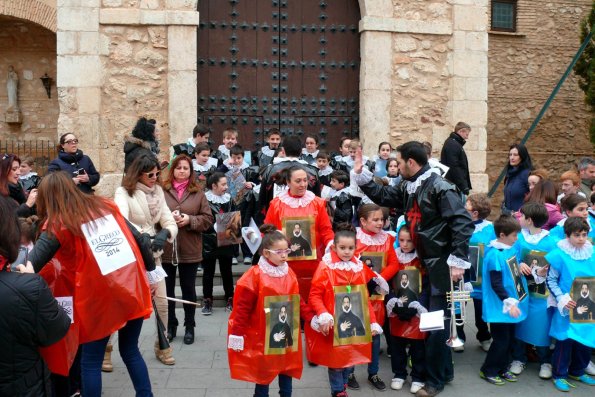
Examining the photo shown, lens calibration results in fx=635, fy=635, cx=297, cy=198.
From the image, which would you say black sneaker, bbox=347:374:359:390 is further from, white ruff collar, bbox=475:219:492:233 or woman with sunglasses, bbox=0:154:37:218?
woman with sunglasses, bbox=0:154:37:218

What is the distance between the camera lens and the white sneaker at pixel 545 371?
5242 millimetres

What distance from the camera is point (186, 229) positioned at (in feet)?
19.3

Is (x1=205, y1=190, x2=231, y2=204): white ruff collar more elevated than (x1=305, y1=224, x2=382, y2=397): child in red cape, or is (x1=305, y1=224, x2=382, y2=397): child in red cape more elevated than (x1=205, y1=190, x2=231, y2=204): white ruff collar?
(x1=205, y1=190, x2=231, y2=204): white ruff collar

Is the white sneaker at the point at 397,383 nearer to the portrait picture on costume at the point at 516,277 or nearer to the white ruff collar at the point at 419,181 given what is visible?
the portrait picture on costume at the point at 516,277

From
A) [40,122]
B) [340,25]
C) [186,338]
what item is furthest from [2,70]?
[186,338]

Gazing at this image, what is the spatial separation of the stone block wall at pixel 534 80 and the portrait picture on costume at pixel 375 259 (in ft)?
34.1

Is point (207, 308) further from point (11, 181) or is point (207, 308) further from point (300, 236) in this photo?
point (11, 181)

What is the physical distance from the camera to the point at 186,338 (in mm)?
5918

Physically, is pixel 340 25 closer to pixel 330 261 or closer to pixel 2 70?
pixel 330 261

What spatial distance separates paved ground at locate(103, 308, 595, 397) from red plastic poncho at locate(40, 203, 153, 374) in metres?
1.24

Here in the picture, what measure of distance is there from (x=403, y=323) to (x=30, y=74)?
10761mm

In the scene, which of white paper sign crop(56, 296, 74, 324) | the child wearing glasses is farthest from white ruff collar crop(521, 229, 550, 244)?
white paper sign crop(56, 296, 74, 324)

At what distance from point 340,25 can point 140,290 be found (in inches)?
274

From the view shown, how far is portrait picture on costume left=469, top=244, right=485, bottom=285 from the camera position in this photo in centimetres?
547
